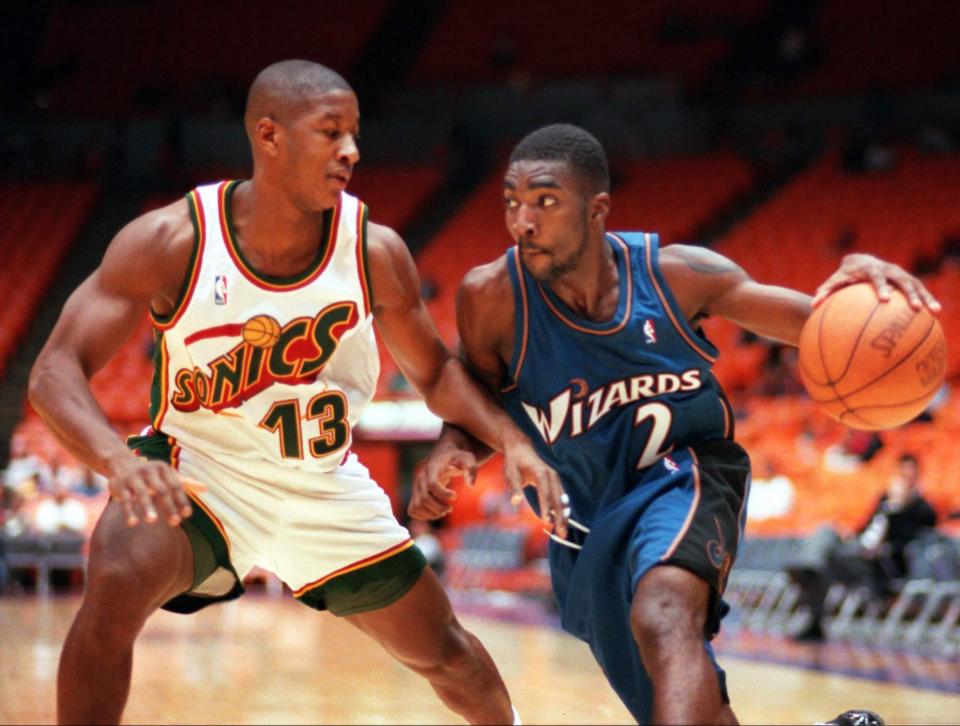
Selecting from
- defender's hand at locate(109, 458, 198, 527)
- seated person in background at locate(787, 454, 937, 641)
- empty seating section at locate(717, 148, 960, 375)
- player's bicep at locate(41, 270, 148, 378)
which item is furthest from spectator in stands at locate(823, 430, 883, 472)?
defender's hand at locate(109, 458, 198, 527)

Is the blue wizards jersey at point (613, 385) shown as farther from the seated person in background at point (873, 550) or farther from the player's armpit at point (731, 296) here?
the seated person in background at point (873, 550)

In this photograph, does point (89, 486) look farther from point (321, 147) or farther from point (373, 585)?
point (321, 147)

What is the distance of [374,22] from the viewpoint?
26.9 m

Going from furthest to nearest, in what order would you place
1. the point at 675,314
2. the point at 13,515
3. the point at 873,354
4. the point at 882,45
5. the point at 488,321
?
the point at 882,45 < the point at 13,515 < the point at 488,321 < the point at 675,314 < the point at 873,354

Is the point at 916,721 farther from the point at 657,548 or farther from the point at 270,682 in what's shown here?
the point at 270,682

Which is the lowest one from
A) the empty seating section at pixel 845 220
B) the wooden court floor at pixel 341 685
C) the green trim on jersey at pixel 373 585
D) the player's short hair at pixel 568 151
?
the wooden court floor at pixel 341 685

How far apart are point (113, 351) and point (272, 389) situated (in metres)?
0.50

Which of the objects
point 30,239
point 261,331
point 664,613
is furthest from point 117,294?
point 30,239

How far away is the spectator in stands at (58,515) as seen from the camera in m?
17.4

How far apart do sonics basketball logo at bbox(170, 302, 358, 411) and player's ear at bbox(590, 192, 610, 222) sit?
78 cm

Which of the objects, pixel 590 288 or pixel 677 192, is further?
pixel 677 192

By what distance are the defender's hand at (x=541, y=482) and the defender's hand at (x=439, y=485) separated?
0.49 ft

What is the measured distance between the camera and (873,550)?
10.8 meters

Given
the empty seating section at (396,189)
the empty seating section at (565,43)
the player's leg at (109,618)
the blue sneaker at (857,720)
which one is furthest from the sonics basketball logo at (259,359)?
the empty seating section at (565,43)
